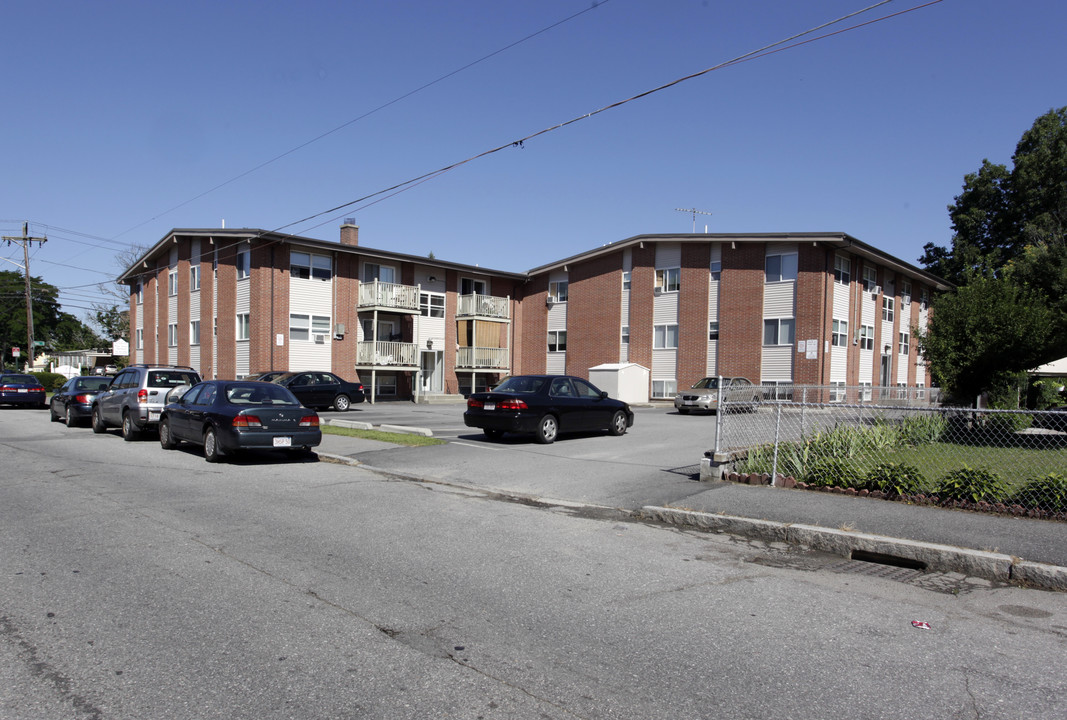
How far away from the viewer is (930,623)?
5148mm

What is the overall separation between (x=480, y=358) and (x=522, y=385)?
2470cm

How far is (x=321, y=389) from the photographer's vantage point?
28547mm

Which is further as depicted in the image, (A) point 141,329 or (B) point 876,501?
(A) point 141,329

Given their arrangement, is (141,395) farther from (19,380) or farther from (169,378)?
(19,380)

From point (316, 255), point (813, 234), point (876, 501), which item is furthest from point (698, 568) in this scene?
point (316, 255)

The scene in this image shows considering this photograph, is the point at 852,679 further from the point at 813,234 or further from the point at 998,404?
the point at 813,234

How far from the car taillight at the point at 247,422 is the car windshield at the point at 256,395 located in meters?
0.51

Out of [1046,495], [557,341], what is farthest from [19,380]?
[1046,495]

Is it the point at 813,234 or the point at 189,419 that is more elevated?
the point at 813,234

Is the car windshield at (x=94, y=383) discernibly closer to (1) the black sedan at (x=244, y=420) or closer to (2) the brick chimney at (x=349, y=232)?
(1) the black sedan at (x=244, y=420)

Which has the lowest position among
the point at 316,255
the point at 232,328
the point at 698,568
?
the point at 698,568

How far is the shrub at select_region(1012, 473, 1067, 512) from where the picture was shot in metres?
7.95

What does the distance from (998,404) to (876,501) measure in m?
14.7

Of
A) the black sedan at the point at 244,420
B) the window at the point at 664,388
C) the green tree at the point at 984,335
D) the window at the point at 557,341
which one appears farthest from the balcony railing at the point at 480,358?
the black sedan at the point at 244,420
